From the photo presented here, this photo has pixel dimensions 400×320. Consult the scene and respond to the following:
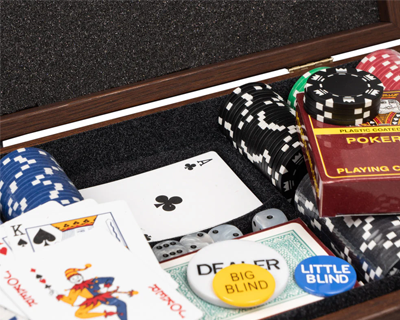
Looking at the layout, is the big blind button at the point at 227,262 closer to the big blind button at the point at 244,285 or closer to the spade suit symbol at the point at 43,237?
the big blind button at the point at 244,285

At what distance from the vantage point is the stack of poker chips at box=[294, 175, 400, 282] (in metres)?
1.55

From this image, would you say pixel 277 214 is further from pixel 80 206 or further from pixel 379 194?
pixel 80 206

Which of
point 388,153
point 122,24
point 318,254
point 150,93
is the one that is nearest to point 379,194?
point 388,153

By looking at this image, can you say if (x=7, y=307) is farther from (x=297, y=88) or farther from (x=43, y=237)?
(x=297, y=88)

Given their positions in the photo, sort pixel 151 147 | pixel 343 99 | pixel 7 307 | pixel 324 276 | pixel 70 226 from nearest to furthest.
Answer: pixel 7 307 < pixel 324 276 < pixel 70 226 < pixel 343 99 < pixel 151 147

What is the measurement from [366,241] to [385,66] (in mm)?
1045

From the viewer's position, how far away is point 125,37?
7.90 feet

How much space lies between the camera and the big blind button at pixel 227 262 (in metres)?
1.47

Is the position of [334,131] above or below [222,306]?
above

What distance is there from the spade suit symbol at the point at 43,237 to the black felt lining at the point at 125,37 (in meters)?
0.93

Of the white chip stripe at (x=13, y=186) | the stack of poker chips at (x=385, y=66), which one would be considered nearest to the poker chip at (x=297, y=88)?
the stack of poker chips at (x=385, y=66)

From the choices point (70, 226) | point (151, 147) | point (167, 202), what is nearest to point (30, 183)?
point (70, 226)

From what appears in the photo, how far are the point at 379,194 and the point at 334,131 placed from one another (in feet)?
0.94

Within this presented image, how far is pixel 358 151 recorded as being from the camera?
1661 mm
